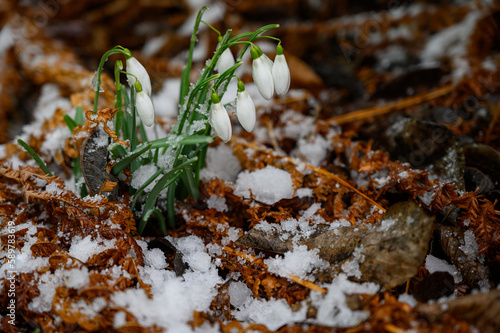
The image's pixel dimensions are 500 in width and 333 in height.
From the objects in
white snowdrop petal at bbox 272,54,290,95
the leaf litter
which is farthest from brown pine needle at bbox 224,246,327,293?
white snowdrop petal at bbox 272,54,290,95

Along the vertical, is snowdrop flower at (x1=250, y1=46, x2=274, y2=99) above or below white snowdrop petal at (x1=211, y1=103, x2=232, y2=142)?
above

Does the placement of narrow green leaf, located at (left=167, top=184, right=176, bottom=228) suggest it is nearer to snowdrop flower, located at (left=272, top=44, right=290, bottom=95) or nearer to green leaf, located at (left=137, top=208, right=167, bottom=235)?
green leaf, located at (left=137, top=208, right=167, bottom=235)

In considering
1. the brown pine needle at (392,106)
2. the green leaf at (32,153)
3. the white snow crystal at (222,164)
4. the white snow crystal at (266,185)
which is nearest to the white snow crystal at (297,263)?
the white snow crystal at (266,185)

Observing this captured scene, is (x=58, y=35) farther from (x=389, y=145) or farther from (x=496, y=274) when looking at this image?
(x=496, y=274)

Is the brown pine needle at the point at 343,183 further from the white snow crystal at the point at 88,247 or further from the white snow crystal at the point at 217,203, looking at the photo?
the white snow crystal at the point at 88,247

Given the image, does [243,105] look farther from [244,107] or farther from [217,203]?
[217,203]
